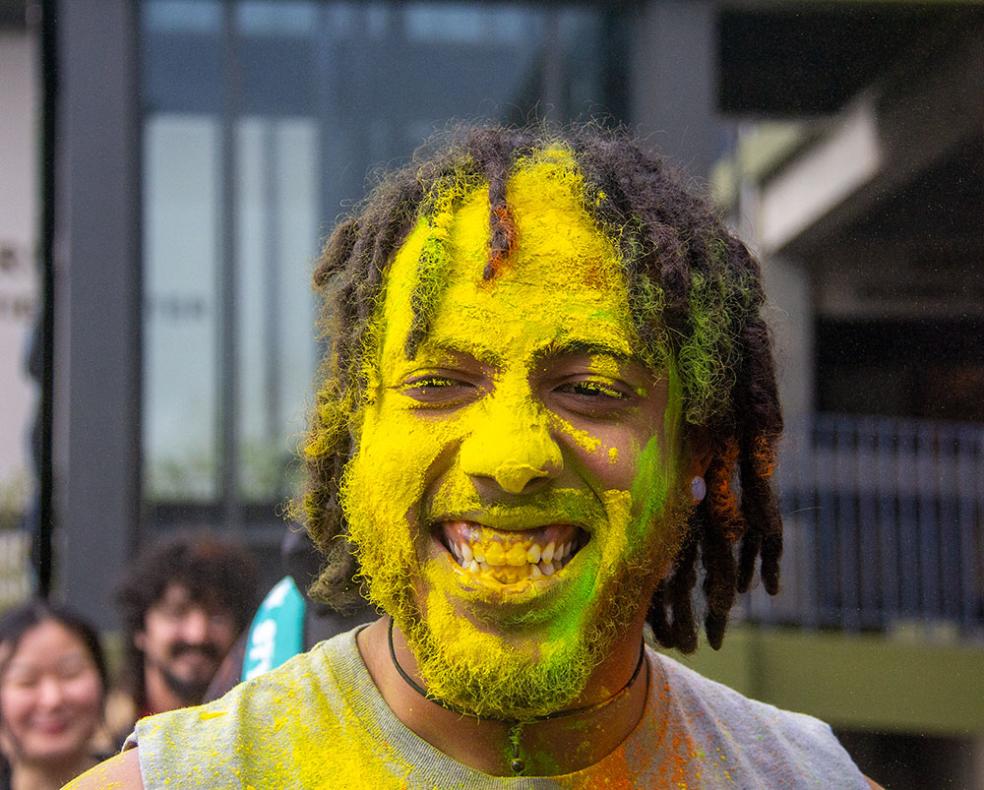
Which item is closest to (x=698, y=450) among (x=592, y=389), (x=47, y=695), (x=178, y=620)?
(x=592, y=389)

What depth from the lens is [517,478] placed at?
1.48 metres

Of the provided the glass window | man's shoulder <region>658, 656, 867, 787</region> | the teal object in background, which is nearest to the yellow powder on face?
man's shoulder <region>658, 656, 867, 787</region>

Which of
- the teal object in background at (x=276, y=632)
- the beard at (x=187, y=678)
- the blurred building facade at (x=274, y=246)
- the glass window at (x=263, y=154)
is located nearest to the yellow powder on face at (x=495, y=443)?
the teal object in background at (x=276, y=632)

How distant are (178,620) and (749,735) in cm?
245

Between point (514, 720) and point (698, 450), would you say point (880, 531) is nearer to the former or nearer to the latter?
point (698, 450)

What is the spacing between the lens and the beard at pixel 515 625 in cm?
151

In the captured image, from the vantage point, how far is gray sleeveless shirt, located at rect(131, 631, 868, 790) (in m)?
1.56

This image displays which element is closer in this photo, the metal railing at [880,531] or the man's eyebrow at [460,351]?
the man's eyebrow at [460,351]

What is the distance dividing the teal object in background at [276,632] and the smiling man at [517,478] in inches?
19.7

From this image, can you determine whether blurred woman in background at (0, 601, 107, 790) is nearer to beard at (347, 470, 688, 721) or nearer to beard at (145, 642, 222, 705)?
beard at (145, 642, 222, 705)

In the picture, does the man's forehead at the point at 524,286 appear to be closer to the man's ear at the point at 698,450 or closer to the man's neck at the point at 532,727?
the man's ear at the point at 698,450

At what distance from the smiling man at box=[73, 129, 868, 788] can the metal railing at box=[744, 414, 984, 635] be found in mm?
3978

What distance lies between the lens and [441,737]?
1.60 m

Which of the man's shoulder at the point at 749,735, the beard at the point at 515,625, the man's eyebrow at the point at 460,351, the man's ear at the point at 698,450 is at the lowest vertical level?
the man's shoulder at the point at 749,735
